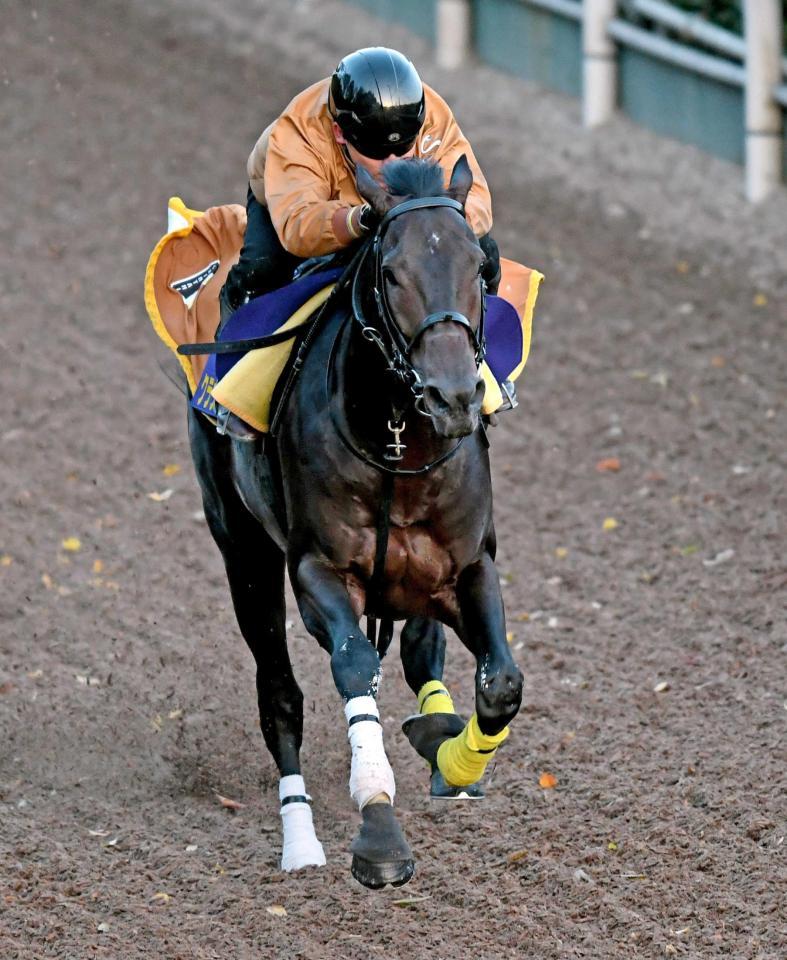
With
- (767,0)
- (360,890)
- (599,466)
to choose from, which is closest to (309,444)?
(360,890)

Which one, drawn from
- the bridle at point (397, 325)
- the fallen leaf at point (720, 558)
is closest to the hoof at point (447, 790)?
the bridle at point (397, 325)

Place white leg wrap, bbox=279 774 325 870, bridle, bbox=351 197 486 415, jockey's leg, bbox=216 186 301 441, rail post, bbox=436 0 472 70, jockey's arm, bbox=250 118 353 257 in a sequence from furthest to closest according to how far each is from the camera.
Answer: rail post, bbox=436 0 472 70
white leg wrap, bbox=279 774 325 870
jockey's leg, bbox=216 186 301 441
jockey's arm, bbox=250 118 353 257
bridle, bbox=351 197 486 415

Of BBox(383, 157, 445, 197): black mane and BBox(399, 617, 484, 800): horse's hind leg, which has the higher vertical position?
BBox(383, 157, 445, 197): black mane

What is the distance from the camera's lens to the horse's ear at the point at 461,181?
183 inches

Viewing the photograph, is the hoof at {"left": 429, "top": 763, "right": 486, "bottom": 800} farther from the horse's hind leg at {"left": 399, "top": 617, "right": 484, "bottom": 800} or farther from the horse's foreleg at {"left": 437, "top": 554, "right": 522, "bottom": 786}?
the horse's foreleg at {"left": 437, "top": 554, "right": 522, "bottom": 786}

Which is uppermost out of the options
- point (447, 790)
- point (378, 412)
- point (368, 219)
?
point (368, 219)

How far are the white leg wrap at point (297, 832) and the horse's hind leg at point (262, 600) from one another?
0.03 meters

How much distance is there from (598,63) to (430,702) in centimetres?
926

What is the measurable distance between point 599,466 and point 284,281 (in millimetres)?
4092

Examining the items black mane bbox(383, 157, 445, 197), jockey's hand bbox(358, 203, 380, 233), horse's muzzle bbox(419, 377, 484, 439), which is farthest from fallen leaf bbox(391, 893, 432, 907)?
black mane bbox(383, 157, 445, 197)

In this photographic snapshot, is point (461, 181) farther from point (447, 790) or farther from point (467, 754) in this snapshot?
point (447, 790)

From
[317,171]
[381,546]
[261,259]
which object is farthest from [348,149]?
[381,546]

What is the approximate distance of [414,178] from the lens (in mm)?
4598

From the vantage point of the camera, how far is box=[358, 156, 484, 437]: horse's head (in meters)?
4.26
